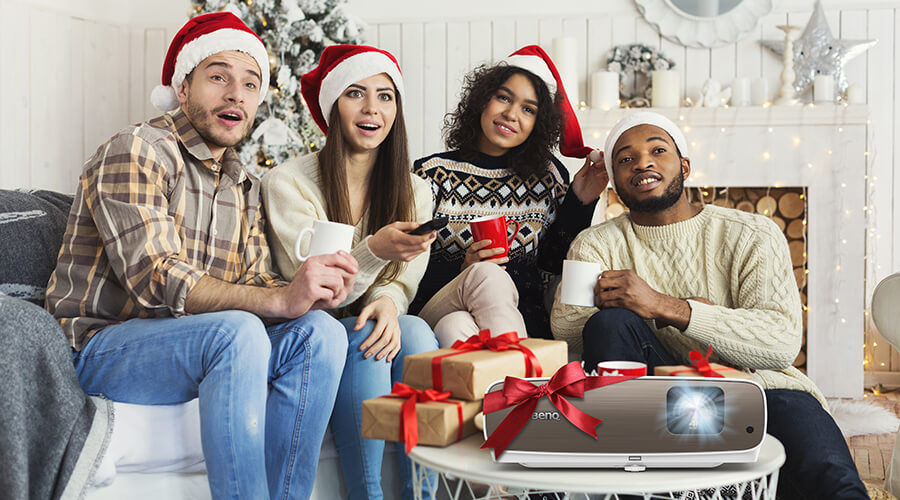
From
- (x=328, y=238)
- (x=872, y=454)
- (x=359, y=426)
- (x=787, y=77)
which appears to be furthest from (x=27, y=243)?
(x=787, y=77)

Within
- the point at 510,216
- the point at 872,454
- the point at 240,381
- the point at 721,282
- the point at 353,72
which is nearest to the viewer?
the point at 240,381

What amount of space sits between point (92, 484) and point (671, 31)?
3426mm

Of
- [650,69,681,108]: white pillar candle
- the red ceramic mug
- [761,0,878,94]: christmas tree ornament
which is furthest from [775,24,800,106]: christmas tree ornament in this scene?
the red ceramic mug

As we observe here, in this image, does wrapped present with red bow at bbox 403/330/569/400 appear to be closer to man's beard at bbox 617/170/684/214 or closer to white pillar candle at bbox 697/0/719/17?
man's beard at bbox 617/170/684/214

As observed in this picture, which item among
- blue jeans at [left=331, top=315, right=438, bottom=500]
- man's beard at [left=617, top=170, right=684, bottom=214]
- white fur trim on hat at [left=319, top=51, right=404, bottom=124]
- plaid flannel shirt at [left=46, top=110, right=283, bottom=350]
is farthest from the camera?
white fur trim on hat at [left=319, top=51, right=404, bottom=124]

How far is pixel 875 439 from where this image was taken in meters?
2.77

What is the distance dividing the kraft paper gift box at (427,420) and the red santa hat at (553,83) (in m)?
1.31

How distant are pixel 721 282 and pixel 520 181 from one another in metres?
0.66

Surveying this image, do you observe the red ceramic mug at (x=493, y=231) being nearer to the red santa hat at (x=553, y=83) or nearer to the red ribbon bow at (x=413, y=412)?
the red santa hat at (x=553, y=83)

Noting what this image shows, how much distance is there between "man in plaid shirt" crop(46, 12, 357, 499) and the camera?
4.45 ft

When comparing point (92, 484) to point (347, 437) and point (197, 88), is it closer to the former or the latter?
point (347, 437)

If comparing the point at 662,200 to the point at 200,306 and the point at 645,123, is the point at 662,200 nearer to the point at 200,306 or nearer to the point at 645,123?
the point at 645,123

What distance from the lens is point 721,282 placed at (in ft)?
5.91

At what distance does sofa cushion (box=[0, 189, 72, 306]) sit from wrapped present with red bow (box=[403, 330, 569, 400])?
870mm
